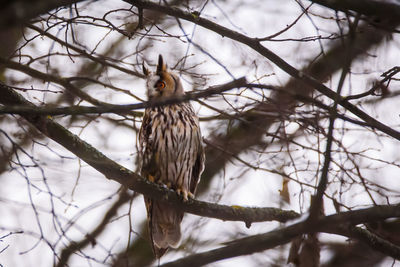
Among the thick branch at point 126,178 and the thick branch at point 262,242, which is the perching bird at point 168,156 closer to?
the thick branch at point 126,178

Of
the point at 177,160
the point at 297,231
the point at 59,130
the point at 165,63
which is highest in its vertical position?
the point at 165,63

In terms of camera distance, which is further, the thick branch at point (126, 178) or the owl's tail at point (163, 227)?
the owl's tail at point (163, 227)

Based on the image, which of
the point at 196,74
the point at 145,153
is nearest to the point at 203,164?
the point at 145,153

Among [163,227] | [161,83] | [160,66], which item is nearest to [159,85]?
[161,83]

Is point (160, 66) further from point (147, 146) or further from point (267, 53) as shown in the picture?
point (267, 53)

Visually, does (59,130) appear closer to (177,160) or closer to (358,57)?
(177,160)

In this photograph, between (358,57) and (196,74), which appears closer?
(358,57)

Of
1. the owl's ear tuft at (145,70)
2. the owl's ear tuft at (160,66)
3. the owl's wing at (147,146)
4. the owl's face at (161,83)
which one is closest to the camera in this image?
the owl's wing at (147,146)

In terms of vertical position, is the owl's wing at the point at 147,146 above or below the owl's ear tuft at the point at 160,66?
below

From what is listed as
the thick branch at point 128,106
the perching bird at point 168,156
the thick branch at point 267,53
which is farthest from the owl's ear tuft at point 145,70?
the thick branch at point 128,106

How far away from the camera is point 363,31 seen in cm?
296

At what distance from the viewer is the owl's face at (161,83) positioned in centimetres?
425

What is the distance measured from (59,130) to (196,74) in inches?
47.7

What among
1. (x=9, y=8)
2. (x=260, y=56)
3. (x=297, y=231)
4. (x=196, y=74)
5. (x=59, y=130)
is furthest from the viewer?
(x=196, y=74)
